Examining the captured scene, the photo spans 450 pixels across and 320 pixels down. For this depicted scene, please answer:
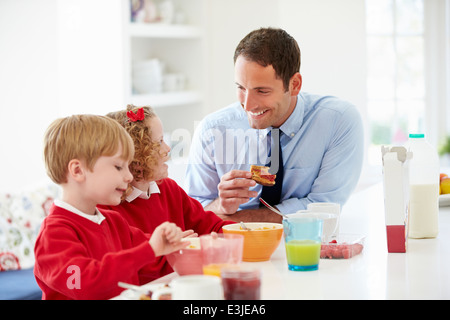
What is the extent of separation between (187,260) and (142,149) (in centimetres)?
51

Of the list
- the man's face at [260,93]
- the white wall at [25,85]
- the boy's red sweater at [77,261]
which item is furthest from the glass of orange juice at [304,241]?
the white wall at [25,85]

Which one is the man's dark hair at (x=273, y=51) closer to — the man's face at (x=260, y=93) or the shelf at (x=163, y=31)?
the man's face at (x=260, y=93)

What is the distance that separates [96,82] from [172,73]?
956 millimetres

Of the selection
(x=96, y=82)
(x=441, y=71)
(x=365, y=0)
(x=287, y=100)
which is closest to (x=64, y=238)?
(x=287, y=100)

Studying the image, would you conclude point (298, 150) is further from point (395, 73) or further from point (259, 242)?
point (395, 73)

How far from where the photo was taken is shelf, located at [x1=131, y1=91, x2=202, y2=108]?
407cm

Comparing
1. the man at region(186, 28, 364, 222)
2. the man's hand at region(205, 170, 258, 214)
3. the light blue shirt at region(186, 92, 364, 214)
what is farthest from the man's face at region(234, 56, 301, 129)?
the man's hand at region(205, 170, 258, 214)

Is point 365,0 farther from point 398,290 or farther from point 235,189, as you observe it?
point 398,290

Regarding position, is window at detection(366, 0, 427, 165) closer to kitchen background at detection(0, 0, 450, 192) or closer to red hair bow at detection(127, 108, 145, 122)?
kitchen background at detection(0, 0, 450, 192)

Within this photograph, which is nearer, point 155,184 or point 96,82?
point 155,184

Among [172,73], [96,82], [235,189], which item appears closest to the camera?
[235,189]

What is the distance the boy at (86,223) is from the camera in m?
1.37

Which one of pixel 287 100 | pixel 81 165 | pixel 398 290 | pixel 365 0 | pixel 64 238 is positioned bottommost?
pixel 398 290

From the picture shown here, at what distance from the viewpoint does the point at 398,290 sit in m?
1.39
